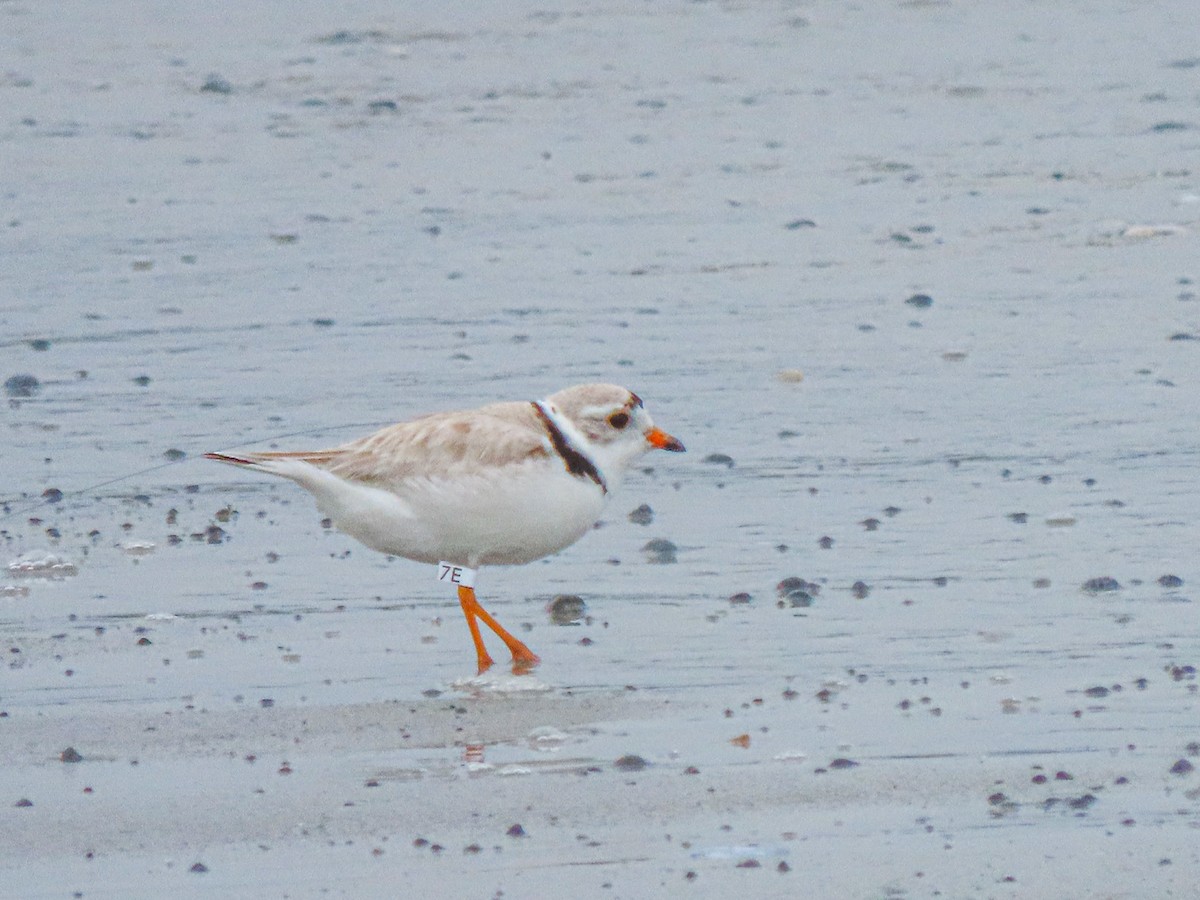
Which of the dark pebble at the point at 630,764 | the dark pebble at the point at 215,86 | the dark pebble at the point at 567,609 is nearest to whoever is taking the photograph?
the dark pebble at the point at 630,764

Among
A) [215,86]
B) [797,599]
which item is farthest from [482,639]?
[215,86]

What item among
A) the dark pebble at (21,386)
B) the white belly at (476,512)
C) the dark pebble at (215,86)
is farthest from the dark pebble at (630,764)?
the dark pebble at (215,86)

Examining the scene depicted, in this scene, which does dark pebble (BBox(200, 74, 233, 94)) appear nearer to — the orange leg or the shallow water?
the shallow water

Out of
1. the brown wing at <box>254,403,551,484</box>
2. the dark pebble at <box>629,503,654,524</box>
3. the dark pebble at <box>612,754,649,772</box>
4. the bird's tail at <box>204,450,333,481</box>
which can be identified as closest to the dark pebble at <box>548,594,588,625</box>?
the brown wing at <box>254,403,551,484</box>

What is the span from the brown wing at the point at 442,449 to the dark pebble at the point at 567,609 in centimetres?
48

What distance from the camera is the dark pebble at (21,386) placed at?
30.7 feet

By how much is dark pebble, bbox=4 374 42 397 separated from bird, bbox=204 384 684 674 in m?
3.03

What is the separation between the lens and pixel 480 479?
643cm

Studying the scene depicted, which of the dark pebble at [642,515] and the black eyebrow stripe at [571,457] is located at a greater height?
the black eyebrow stripe at [571,457]

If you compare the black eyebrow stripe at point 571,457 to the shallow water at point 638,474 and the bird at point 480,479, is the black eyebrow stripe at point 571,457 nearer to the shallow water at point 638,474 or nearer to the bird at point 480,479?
the bird at point 480,479

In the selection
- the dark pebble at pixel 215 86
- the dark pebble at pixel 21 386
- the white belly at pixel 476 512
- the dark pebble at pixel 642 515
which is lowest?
the dark pebble at pixel 642 515

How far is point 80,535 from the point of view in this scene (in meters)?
7.48

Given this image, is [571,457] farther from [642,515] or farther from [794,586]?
[642,515]

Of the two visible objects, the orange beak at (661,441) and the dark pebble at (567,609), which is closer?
the dark pebble at (567,609)
